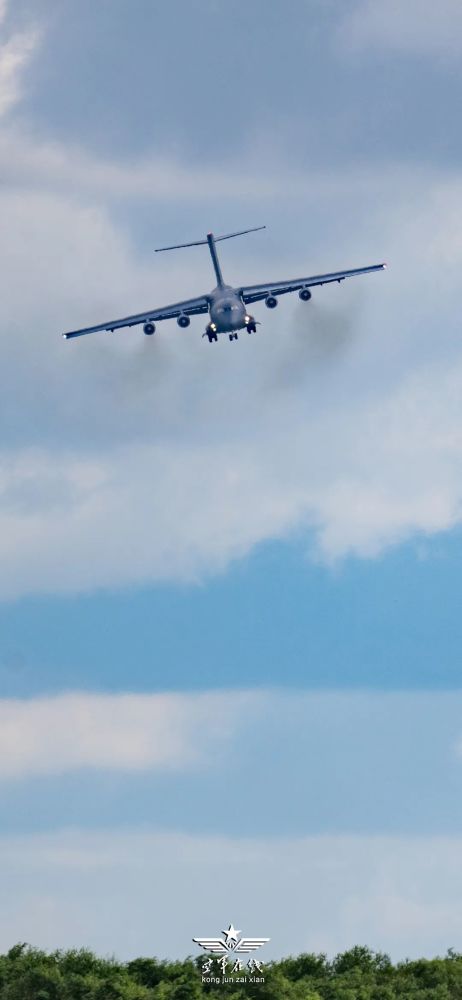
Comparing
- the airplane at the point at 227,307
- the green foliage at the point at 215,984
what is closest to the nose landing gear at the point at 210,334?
the airplane at the point at 227,307

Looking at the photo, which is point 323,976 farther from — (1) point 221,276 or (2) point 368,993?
(1) point 221,276

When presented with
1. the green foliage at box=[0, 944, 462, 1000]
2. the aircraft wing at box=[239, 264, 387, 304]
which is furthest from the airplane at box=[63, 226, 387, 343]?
the green foliage at box=[0, 944, 462, 1000]

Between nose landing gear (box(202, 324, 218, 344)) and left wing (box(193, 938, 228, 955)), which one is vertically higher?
nose landing gear (box(202, 324, 218, 344))

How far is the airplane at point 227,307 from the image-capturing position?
6609 inches

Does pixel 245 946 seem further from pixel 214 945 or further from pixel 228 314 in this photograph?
pixel 228 314

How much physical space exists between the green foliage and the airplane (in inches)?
2185

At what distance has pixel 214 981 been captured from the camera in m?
130

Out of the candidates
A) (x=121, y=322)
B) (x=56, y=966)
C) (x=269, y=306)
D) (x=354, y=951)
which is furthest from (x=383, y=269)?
(x=56, y=966)

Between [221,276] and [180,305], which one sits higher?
[221,276]

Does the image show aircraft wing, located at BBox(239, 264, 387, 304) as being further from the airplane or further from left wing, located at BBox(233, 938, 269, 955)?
left wing, located at BBox(233, 938, 269, 955)

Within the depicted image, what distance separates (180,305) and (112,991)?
242 feet

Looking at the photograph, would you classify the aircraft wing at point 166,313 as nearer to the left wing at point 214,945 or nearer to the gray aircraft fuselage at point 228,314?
the gray aircraft fuselage at point 228,314

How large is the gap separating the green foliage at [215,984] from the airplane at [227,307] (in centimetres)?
5551

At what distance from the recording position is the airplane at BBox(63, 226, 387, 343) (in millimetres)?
167875
